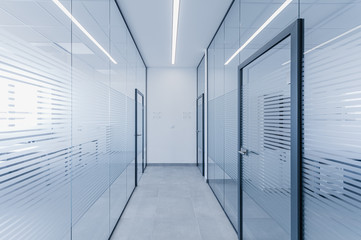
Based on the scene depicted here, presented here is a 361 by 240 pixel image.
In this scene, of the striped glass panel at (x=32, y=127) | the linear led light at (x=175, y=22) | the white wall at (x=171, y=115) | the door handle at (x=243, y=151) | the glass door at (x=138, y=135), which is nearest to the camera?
the striped glass panel at (x=32, y=127)

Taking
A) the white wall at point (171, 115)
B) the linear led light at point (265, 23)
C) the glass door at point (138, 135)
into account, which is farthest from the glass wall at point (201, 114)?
the linear led light at point (265, 23)

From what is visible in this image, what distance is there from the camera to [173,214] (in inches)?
124

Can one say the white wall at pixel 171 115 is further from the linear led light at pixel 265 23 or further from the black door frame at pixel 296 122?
the black door frame at pixel 296 122

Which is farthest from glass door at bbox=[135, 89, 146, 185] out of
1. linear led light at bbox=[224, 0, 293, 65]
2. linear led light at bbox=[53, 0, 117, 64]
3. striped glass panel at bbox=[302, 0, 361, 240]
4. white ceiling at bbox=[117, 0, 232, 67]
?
striped glass panel at bbox=[302, 0, 361, 240]

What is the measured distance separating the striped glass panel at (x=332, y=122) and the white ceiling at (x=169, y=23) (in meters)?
2.12

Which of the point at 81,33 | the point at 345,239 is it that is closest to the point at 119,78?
the point at 81,33

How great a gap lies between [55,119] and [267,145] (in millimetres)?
1555

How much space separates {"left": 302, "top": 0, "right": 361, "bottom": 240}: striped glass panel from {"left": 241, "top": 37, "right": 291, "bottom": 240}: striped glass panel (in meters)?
0.23

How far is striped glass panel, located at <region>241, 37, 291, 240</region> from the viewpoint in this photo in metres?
1.51

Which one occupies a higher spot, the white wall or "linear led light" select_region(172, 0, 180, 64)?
"linear led light" select_region(172, 0, 180, 64)

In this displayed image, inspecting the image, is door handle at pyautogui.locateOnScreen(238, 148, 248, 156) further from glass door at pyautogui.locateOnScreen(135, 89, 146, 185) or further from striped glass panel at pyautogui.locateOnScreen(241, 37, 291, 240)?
glass door at pyautogui.locateOnScreen(135, 89, 146, 185)

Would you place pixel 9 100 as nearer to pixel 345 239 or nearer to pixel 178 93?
pixel 345 239

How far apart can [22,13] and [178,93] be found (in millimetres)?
5533

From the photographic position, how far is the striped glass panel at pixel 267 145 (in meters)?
1.51
